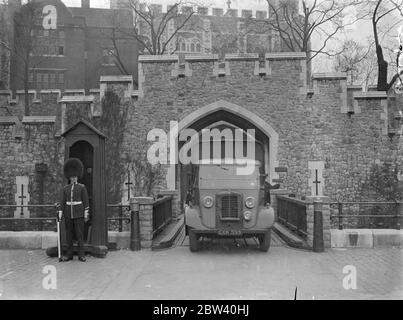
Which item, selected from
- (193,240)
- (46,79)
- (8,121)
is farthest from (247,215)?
(46,79)

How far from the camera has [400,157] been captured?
1808 centimetres

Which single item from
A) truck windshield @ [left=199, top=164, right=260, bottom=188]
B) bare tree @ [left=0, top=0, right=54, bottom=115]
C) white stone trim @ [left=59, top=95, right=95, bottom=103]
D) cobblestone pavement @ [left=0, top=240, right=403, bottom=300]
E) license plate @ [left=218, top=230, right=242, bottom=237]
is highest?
bare tree @ [left=0, top=0, right=54, bottom=115]

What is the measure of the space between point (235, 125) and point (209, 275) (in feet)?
41.4

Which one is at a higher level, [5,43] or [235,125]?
[5,43]

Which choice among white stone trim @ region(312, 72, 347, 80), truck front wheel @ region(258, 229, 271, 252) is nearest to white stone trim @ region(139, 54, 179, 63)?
white stone trim @ region(312, 72, 347, 80)

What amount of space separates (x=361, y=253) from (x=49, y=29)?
34.0 meters

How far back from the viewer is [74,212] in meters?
8.73

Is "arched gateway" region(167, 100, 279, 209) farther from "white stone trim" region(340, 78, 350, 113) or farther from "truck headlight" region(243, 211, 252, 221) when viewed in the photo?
"truck headlight" region(243, 211, 252, 221)

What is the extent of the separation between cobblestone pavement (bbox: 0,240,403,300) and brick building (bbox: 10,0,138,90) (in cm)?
2838

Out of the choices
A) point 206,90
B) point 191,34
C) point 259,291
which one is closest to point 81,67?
point 191,34

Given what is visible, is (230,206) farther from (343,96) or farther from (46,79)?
(46,79)

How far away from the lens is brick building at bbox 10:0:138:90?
36500 mm

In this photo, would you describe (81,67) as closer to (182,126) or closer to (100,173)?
(182,126)

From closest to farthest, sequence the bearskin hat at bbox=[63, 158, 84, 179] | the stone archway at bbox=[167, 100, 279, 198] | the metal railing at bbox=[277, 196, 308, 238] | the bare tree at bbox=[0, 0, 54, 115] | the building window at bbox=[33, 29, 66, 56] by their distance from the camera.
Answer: the bearskin hat at bbox=[63, 158, 84, 179] < the metal railing at bbox=[277, 196, 308, 238] < the stone archway at bbox=[167, 100, 279, 198] < the bare tree at bbox=[0, 0, 54, 115] < the building window at bbox=[33, 29, 66, 56]
